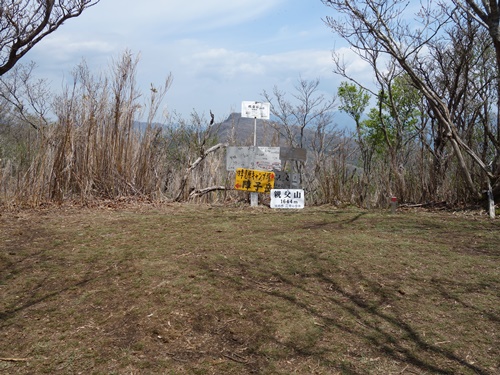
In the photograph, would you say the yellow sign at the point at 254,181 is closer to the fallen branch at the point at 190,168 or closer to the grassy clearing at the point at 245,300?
the fallen branch at the point at 190,168

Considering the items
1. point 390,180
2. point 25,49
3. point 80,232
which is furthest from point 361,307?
point 390,180

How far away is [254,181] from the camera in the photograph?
23.3ft

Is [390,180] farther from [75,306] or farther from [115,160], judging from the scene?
[75,306]

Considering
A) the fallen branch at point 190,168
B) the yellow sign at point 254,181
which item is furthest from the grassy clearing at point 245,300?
the fallen branch at point 190,168

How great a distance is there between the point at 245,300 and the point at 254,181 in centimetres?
396

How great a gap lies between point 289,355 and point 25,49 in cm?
490

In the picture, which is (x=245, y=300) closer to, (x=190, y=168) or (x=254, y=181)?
(x=254, y=181)

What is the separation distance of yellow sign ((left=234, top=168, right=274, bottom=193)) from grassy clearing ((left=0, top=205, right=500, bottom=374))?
1965 millimetres

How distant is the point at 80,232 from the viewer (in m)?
4.75

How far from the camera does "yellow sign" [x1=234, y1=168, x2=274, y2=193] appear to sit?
279 inches

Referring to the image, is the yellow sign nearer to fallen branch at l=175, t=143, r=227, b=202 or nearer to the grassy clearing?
fallen branch at l=175, t=143, r=227, b=202

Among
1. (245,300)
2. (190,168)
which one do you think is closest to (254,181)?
(190,168)

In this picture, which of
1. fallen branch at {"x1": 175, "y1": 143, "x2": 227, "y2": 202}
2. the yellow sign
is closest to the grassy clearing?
the yellow sign

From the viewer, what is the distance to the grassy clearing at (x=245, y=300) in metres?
2.60
